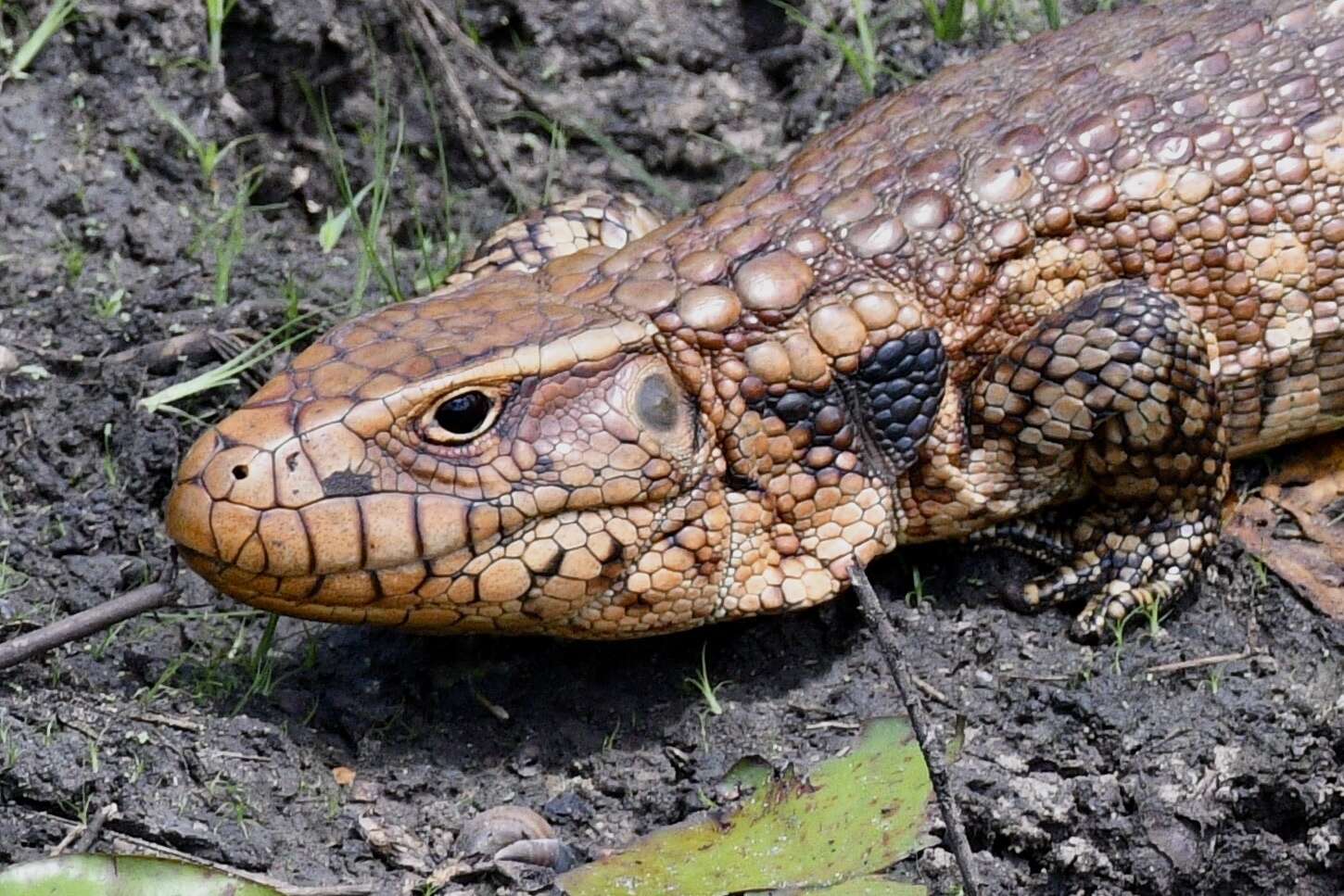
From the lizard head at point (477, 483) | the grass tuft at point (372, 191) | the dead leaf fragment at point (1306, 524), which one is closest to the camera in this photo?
the lizard head at point (477, 483)

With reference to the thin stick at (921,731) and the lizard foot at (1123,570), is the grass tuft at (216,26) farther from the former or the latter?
the thin stick at (921,731)

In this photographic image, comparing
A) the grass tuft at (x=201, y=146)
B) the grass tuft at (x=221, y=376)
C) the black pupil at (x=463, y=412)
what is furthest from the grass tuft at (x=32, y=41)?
the black pupil at (x=463, y=412)

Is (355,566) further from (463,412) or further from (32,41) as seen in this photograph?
(32,41)

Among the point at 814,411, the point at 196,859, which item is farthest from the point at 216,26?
the point at 196,859

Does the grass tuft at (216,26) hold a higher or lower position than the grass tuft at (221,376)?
higher

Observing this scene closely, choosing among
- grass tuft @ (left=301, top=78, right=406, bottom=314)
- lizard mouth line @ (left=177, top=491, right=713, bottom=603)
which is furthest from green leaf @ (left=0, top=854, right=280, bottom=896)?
grass tuft @ (left=301, top=78, right=406, bottom=314)

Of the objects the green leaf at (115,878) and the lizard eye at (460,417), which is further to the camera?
the lizard eye at (460,417)
